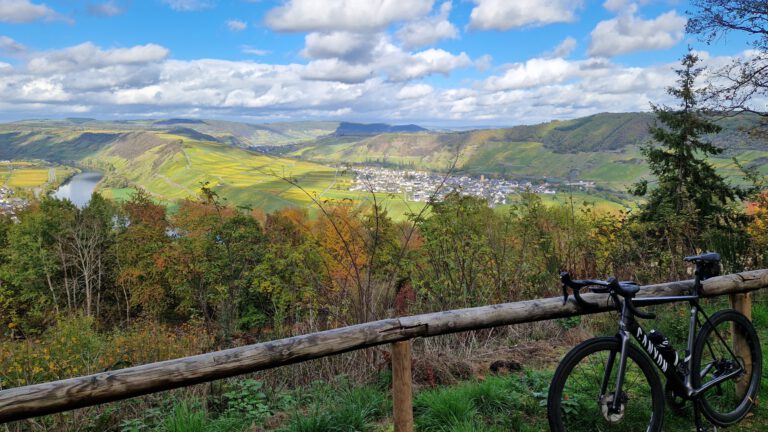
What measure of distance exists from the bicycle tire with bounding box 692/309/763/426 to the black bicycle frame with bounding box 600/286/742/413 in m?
0.06

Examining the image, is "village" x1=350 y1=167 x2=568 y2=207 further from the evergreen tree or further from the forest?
the evergreen tree

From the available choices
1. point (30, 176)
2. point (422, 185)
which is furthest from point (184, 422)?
point (30, 176)

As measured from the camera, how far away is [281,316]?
5895 millimetres

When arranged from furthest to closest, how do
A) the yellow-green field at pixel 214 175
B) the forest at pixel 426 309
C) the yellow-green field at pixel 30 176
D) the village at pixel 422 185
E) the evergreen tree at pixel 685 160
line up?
the yellow-green field at pixel 30 176, the yellow-green field at pixel 214 175, the evergreen tree at pixel 685 160, the village at pixel 422 185, the forest at pixel 426 309

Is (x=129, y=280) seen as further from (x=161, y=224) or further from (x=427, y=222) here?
(x=427, y=222)

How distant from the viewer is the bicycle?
2.95 m

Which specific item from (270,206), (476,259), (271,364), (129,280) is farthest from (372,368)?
(270,206)

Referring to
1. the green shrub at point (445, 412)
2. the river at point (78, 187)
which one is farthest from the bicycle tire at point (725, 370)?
the river at point (78, 187)

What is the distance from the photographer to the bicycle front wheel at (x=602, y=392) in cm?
287

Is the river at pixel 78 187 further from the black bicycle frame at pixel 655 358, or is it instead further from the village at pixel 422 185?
the black bicycle frame at pixel 655 358

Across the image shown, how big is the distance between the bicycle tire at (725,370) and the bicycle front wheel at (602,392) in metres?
0.45

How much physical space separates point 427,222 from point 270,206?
7792 centimetres

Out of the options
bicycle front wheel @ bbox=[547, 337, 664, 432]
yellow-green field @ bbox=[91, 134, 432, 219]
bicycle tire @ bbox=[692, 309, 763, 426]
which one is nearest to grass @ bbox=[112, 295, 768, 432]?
bicycle tire @ bbox=[692, 309, 763, 426]

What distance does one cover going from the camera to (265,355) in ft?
9.13
